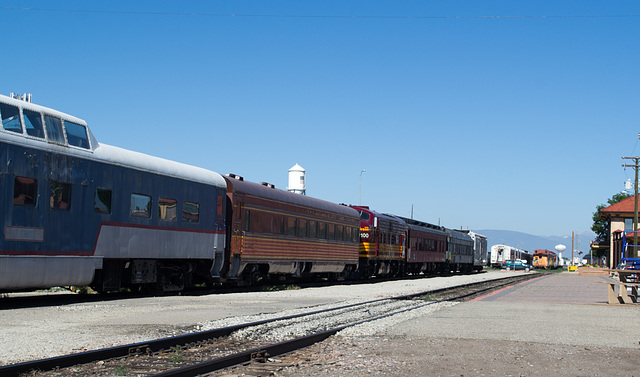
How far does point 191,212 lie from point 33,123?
5.78 metres

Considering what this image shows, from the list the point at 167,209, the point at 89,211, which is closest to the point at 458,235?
the point at 167,209

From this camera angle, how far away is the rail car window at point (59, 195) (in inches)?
566

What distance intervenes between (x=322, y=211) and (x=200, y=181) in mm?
9323

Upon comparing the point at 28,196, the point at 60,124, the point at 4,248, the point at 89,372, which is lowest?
the point at 89,372

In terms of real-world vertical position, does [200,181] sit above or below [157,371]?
above

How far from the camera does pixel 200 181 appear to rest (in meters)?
19.7

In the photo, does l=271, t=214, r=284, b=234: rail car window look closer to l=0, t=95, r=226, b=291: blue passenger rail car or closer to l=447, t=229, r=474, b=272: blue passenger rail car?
l=0, t=95, r=226, b=291: blue passenger rail car

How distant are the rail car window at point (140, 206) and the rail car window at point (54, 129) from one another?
8.46 ft

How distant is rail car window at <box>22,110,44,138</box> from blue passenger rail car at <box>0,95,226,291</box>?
2cm

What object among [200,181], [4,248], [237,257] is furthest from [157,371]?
[237,257]

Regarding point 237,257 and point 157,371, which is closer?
point 157,371

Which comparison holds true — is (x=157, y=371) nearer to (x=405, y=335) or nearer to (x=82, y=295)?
(x=405, y=335)

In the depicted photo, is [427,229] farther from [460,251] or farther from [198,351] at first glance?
[198,351]

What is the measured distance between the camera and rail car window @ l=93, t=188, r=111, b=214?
1562 cm
